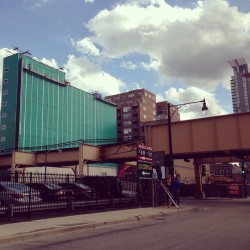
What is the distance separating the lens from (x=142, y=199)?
22.8 m

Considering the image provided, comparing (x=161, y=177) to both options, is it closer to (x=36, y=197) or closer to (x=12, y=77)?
(x=36, y=197)

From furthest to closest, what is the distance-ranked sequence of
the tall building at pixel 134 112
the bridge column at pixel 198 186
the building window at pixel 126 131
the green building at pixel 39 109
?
the building window at pixel 126 131
the tall building at pixel 134 112
the green building at pixel 39 109
the bridge column at pixel 198 186

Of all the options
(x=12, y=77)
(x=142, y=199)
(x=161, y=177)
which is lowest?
(x=142, y=199)

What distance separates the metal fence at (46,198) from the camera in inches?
598

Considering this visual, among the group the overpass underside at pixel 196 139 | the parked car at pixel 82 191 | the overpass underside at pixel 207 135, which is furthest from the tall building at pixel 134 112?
the parked car at pixel 82 191

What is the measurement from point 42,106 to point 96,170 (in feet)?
77.9

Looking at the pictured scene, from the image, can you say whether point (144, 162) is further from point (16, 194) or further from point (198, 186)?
point (198, 186)

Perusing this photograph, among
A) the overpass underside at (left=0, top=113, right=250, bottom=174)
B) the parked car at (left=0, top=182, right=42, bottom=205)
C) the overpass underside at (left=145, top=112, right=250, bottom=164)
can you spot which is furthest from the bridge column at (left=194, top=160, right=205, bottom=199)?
the parked car at (left=0, top=182, right=42, bottom=205)

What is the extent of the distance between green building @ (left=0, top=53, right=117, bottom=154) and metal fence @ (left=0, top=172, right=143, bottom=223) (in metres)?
51.3

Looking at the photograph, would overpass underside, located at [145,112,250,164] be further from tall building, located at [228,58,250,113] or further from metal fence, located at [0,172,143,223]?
tall building, located at [228,58,250,113]

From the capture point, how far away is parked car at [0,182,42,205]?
1547 centimetres

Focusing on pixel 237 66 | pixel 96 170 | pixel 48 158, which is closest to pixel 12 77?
pixel 96 170

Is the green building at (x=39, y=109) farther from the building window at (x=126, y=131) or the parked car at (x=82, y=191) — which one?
the parked car at (x=82, y=191)

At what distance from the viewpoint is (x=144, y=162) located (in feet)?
73.4
